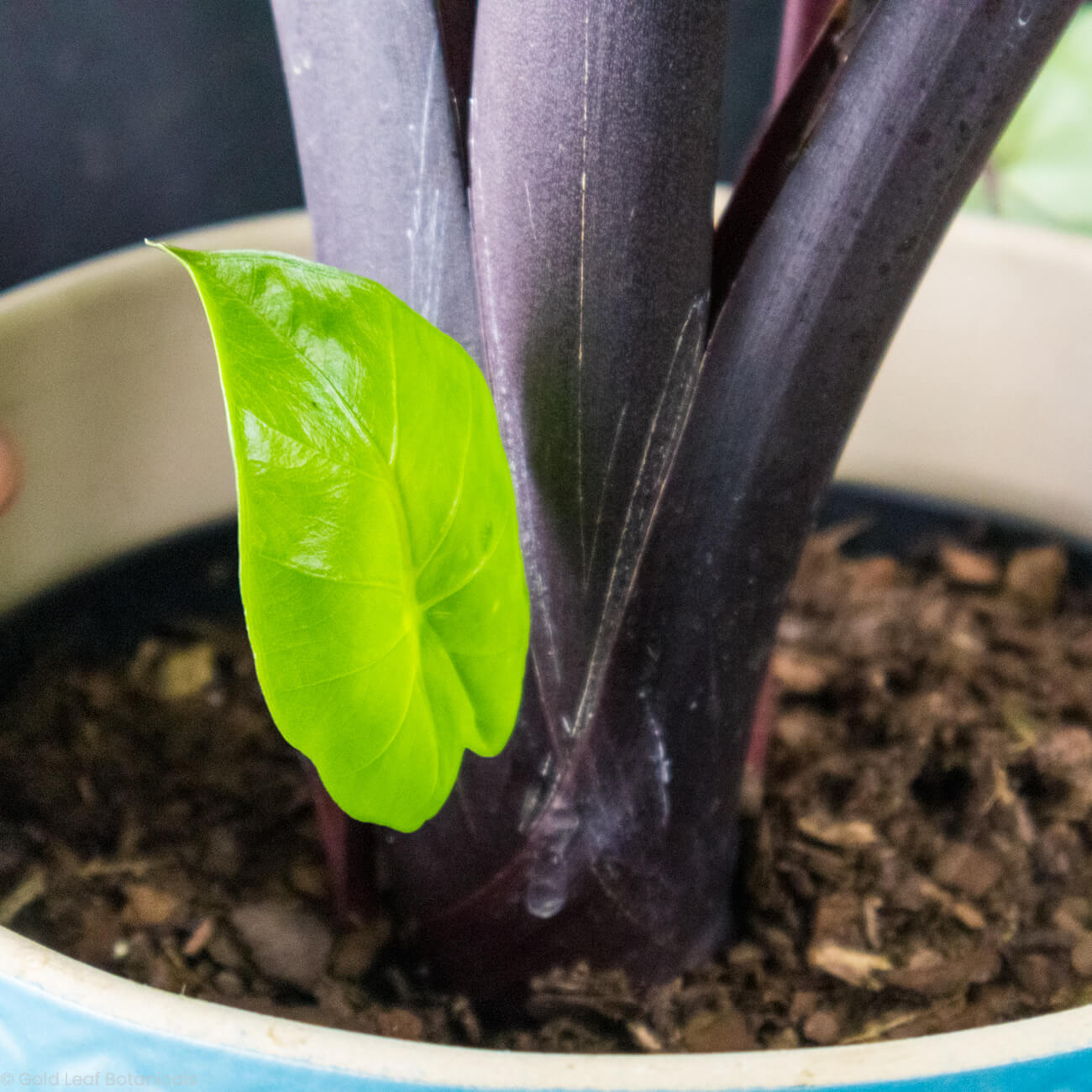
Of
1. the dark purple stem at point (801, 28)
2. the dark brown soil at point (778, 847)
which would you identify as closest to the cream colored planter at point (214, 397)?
the dark brown soil at point (778, 847)

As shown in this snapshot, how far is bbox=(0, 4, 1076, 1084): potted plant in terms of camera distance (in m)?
0.27

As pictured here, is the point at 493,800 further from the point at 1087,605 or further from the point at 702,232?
the point at 1087,605

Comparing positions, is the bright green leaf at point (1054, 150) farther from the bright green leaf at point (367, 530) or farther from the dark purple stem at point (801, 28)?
the bright green leaf at point (367, 530)

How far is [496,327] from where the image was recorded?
30cm

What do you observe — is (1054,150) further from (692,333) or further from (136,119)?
(136,119)

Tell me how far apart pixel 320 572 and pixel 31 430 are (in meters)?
0.33

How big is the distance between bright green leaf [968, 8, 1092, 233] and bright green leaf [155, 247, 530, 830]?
506 millimetres

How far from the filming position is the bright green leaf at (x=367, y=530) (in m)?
0.22

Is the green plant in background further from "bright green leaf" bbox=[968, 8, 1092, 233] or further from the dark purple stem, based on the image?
"bright green leaf" bbox=[968, 8, 1092, 233]

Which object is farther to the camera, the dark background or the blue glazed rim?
the dark background

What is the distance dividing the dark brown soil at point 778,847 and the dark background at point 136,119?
34 centimetres

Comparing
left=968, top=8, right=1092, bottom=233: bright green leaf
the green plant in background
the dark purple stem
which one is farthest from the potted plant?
left=968, top=8, right=1092, bottom=233: bright green leaf

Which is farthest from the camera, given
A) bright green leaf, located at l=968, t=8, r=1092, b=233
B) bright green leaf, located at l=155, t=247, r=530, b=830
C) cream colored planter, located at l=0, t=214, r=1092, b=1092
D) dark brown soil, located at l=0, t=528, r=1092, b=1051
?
bright green leaf, located at l=968, t=8, r=1092, b=233

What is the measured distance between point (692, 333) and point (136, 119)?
23.3 inches
